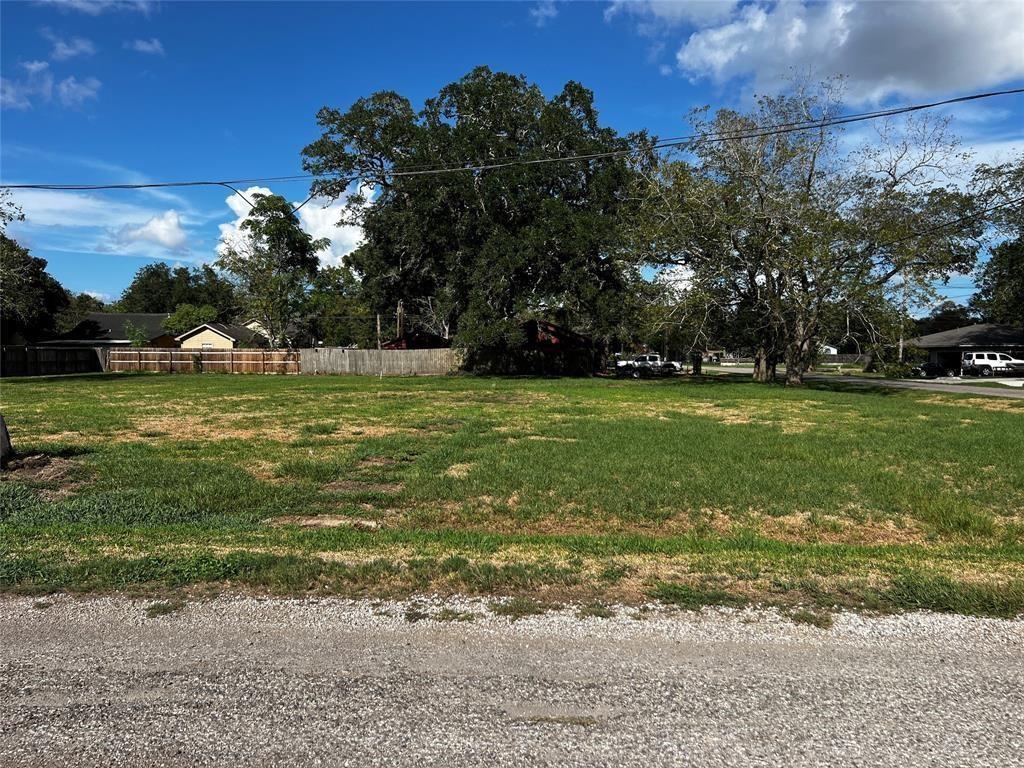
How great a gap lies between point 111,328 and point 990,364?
78503 millimetres

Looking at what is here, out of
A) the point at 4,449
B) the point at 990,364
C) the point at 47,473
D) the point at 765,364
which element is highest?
the point at 765,364

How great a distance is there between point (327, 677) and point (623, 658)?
1.55 meters

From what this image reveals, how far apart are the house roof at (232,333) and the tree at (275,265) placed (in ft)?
39.7

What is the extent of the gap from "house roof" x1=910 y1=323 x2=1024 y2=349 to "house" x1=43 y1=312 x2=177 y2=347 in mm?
69124

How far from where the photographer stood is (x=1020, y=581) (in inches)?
188

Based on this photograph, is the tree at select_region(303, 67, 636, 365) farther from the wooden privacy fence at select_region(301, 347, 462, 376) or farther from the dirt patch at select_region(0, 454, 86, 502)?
the dirt patch at select_region(0, 454, 86, 502)

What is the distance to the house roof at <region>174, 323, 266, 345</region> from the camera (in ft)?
201

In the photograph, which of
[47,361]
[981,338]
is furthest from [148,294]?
[981,338]

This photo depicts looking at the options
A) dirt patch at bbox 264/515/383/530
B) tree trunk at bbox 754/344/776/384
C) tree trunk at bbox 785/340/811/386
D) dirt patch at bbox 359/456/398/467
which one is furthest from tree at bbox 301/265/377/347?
dirt patch at bbox 264/515/383/530

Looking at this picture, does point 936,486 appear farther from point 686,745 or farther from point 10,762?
point 10,762

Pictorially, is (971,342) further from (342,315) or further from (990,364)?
(342,315)

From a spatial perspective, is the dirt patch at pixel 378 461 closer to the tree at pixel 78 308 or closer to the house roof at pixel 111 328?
the house roof at pixel 111 328

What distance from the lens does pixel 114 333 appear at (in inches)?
2608

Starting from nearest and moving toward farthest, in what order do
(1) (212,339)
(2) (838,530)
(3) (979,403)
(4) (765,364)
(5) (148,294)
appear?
(2) (838,530) < (3) (979,403) < (4) (765,364) < (1) (212,339) < (5) (148,294)
